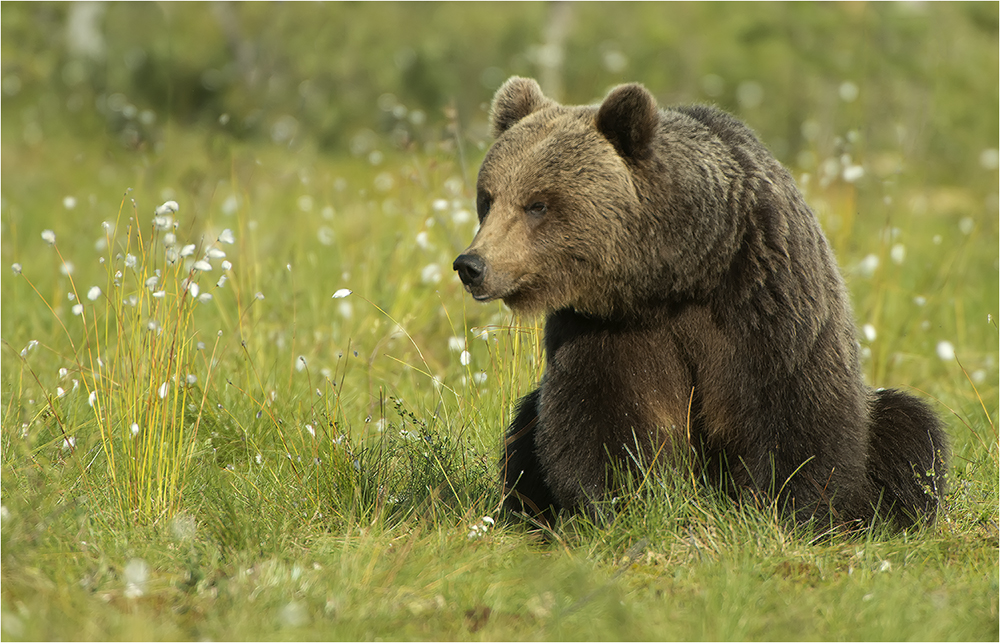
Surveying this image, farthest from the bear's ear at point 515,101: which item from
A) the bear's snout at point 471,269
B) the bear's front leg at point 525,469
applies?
the bear's front leg at point 525,469

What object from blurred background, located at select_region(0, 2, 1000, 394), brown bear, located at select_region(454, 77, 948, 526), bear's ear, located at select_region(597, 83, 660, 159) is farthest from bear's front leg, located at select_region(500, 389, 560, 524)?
blurred background, located at select_region(0, 2, 1000, 394)

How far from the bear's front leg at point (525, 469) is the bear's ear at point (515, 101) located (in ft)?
3.50

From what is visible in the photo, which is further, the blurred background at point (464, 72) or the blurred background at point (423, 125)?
the blurred background at point (464, 72)

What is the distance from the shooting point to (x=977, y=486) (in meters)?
4.12

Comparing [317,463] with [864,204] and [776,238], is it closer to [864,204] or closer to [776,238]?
[776,238]

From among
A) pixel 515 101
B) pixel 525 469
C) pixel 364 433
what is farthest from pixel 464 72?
pixel 525 469

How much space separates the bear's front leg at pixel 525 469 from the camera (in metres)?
3.91

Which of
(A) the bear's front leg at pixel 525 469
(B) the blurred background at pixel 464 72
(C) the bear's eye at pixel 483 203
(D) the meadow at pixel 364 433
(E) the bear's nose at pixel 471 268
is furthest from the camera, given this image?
(B) the blurred background at pixel 464 72

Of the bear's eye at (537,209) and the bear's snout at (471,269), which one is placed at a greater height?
the bear's eye at (537,209)

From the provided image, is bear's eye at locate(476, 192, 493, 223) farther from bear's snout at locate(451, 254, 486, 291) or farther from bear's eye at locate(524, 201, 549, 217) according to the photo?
bear's snout at locate(451, 254, 486, 291)

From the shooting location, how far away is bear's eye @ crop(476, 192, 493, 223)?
3664 mm

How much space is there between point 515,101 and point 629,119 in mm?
618

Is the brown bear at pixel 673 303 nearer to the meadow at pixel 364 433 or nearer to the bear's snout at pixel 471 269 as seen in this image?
the bear's snout at pixel 471 269

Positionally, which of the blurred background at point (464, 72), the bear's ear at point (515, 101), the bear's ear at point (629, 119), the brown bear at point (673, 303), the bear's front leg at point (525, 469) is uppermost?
the blurred background at point (464, 72)
